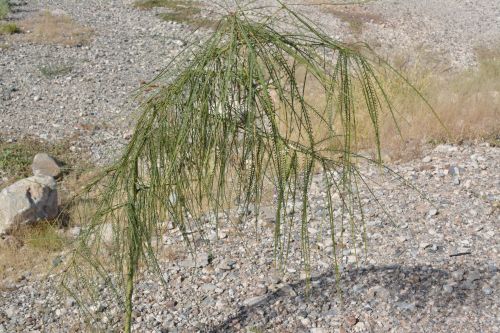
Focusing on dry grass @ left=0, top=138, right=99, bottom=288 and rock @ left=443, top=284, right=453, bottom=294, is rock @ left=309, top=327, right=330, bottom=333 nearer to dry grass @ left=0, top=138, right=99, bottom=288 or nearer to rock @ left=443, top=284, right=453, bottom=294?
rock @ left=443, top=284, right=453, bottom=294

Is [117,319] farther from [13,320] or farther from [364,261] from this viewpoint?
[364,261]

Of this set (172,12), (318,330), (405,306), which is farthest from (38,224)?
(172,12)

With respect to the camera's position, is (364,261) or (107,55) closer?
(364,261)

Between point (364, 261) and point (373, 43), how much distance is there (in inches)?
456

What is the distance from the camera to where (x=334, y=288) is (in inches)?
163

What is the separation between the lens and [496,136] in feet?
22.7

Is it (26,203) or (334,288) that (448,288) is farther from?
(26,203)

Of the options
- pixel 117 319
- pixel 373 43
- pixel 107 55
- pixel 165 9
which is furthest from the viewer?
pixel 165 9

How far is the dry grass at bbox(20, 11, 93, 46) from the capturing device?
13.2 meters

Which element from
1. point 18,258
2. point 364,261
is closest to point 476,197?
point 364,261

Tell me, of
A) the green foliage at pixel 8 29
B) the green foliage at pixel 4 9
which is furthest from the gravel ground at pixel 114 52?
the green foliage at pixel 8 29

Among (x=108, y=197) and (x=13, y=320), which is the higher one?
(x=108, y=197)

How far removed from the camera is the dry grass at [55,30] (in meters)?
13.2

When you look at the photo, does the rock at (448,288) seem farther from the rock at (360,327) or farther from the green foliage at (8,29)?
the green foliage at (8,29)
